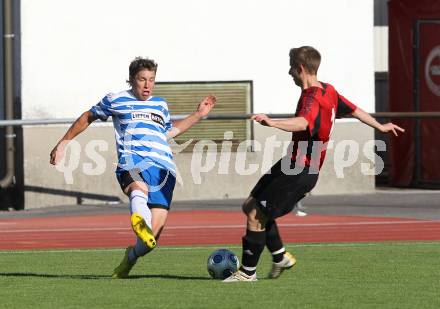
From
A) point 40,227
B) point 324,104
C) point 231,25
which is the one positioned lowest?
point 40,227

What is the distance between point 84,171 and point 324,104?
13.1 m

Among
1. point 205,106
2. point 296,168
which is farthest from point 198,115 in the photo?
point 296,168

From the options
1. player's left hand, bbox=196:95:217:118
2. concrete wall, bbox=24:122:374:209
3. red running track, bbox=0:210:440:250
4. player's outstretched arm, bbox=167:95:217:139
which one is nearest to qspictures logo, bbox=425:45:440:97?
concrete wall, bbox=24:122:374:209

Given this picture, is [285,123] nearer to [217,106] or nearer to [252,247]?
[252,247]

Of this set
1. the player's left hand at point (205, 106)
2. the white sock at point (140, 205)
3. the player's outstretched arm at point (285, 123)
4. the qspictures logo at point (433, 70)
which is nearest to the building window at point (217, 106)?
the qspictures logo at point (433, 70)

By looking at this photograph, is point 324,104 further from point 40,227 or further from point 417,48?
point 417,48

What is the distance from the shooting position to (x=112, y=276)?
11945 mm

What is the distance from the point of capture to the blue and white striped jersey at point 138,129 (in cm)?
1180

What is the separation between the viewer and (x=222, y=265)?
1155cm

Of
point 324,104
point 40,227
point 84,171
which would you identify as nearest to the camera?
point 324,104

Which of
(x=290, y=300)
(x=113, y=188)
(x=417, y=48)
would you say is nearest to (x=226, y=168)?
(x=113, y=188)

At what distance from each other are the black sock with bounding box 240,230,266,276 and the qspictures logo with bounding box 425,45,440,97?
15131 millimetres

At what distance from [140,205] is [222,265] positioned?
2.85 ft

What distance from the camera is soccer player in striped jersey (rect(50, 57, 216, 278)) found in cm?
1174
